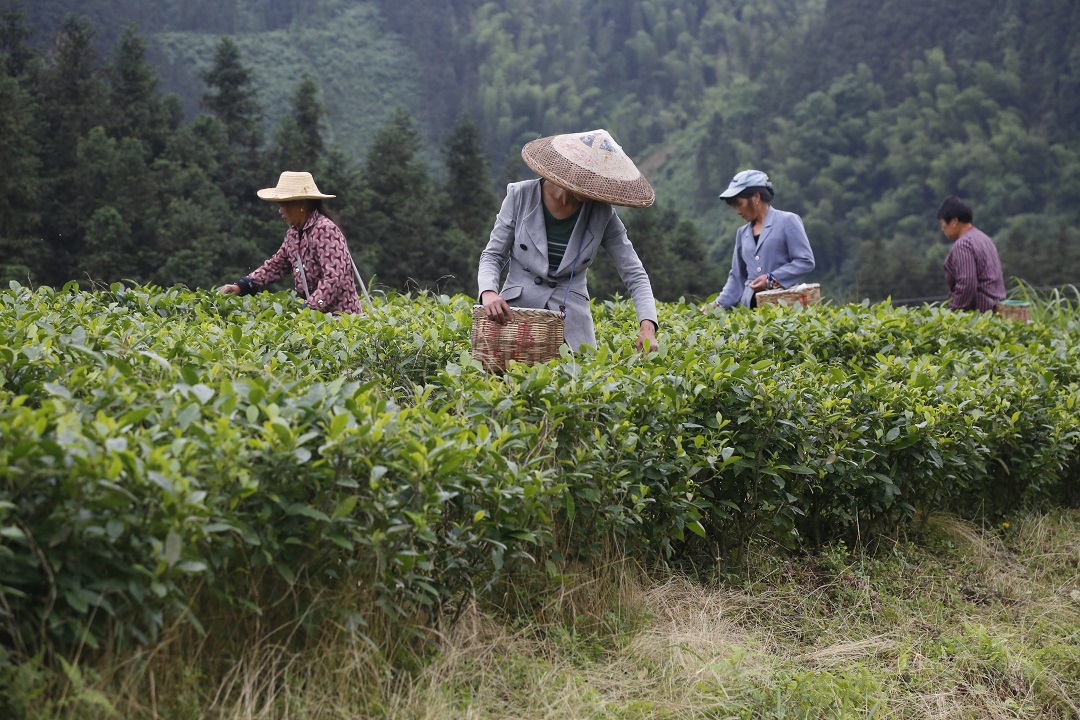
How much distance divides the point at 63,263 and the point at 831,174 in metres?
49.3

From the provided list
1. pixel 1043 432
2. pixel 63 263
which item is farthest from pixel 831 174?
pixel 1043 432

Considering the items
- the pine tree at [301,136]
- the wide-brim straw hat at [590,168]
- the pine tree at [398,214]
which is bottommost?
the pine tree at [398,214]

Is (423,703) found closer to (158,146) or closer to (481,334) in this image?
(481,334)

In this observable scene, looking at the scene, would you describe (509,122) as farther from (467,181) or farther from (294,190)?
(294,190)

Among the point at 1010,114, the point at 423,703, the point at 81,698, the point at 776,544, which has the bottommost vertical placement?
the point at 1010,114

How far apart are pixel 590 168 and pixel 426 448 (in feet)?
5.85

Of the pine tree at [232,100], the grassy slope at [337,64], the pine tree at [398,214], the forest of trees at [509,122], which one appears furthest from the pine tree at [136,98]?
the grassy slope at [337,64]

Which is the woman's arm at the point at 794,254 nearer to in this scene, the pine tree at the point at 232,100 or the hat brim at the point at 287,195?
the hat brim at the point at 287,195

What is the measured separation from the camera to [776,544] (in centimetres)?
454

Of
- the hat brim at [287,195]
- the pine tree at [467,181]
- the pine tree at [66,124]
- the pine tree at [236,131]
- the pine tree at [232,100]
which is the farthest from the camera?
the pine tree at [467,181]

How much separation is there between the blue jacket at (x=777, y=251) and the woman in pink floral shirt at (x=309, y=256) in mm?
2562

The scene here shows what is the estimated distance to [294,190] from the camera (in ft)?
21.1

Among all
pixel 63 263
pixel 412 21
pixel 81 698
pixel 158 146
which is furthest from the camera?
pixel 412 21

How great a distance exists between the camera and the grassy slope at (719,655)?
279cm
